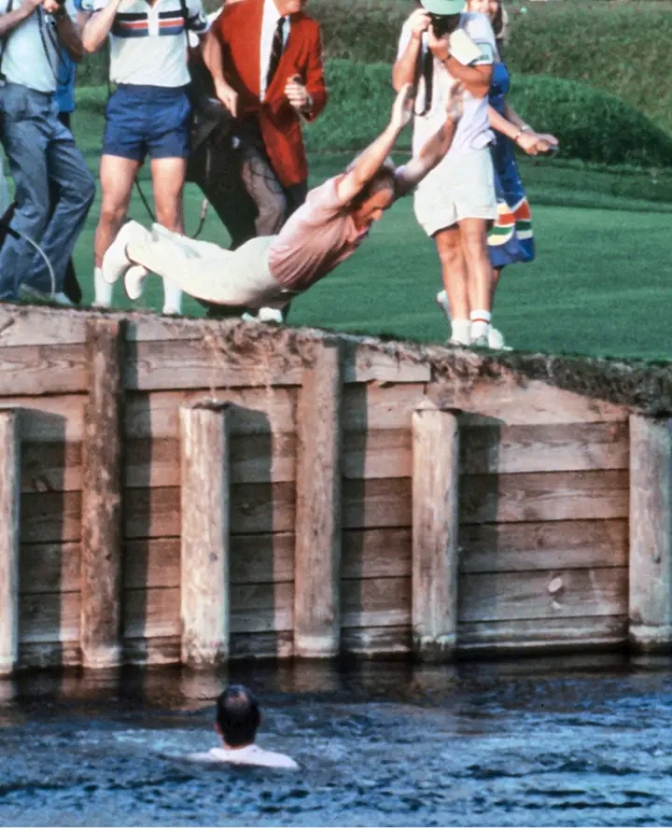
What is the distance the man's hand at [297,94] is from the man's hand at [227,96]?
0.34 metres

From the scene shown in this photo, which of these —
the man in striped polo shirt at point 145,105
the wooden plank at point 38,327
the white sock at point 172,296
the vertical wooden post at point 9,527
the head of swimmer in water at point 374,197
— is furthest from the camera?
the man in striped polo shirt at point 145,105

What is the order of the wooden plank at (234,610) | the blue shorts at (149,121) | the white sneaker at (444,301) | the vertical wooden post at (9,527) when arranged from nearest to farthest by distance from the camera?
the vertical wooden post at (9,527) → the wooden plank at (234,610) → the blue shorts at (149,121) → the white sneaker at (444,301)

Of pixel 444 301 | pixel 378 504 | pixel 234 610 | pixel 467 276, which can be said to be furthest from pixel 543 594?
pixel 444 301

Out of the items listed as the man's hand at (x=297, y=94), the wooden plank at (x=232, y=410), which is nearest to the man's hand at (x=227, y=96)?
the man's hand at (x=297, y=94)

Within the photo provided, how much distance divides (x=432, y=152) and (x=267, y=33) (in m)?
1.38

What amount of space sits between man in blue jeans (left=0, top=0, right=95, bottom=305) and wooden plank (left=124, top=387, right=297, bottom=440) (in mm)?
1411

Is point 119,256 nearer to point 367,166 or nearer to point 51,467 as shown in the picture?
point 367,166

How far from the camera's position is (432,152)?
1574 centimetres

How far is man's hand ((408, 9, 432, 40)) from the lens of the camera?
15703 millimetres

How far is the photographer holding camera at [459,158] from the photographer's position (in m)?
15.9

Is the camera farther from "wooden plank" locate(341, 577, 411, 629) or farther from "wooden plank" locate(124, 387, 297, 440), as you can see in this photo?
"wooden plank" locate(341, 577, 411, 629)

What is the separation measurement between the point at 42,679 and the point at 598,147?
27.2 feet

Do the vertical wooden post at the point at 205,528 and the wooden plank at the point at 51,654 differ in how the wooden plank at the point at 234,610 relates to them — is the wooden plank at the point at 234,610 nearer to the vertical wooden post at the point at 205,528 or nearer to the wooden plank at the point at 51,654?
the vertical wooden post at the point at 205,528

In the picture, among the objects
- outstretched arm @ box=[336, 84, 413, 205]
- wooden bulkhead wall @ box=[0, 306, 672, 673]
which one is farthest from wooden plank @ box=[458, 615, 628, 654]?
outstretched arm @ box=[336, 84, 413, 205]
